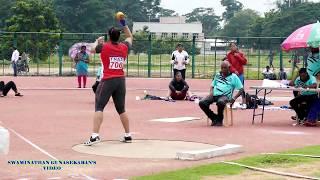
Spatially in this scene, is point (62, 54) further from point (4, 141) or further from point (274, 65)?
point (4, 141)

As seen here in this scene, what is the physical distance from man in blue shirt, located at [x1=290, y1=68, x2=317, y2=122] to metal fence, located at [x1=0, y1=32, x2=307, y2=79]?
2503 centimetres

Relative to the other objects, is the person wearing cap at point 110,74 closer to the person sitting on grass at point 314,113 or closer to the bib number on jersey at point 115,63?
the bib number on jersey at point 115,63

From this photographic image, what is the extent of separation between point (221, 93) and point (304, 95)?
70.8 inches

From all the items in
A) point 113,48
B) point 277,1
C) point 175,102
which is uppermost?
point 277,1

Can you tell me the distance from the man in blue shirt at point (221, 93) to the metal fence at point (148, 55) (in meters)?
25.2

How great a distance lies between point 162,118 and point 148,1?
379ft

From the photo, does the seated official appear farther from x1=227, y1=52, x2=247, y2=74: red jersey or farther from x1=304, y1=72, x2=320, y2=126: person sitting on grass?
x1=304, y1=72, x2=320, y2=126: person sitting on grass

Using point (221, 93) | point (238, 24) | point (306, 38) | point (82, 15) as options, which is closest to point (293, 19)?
point (82, 15)

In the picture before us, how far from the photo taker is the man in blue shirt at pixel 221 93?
48.0 feet

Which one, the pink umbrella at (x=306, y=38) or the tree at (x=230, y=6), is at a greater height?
the tree at (x=230, y=6)

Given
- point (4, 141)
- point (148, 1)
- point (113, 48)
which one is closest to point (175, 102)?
point (113, 48)

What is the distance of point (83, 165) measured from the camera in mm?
9359

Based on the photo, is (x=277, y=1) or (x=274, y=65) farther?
(x=277, y=1)

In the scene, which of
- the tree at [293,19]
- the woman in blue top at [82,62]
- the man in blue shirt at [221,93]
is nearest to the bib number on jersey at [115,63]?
the man in blue shirt at [221,93]
